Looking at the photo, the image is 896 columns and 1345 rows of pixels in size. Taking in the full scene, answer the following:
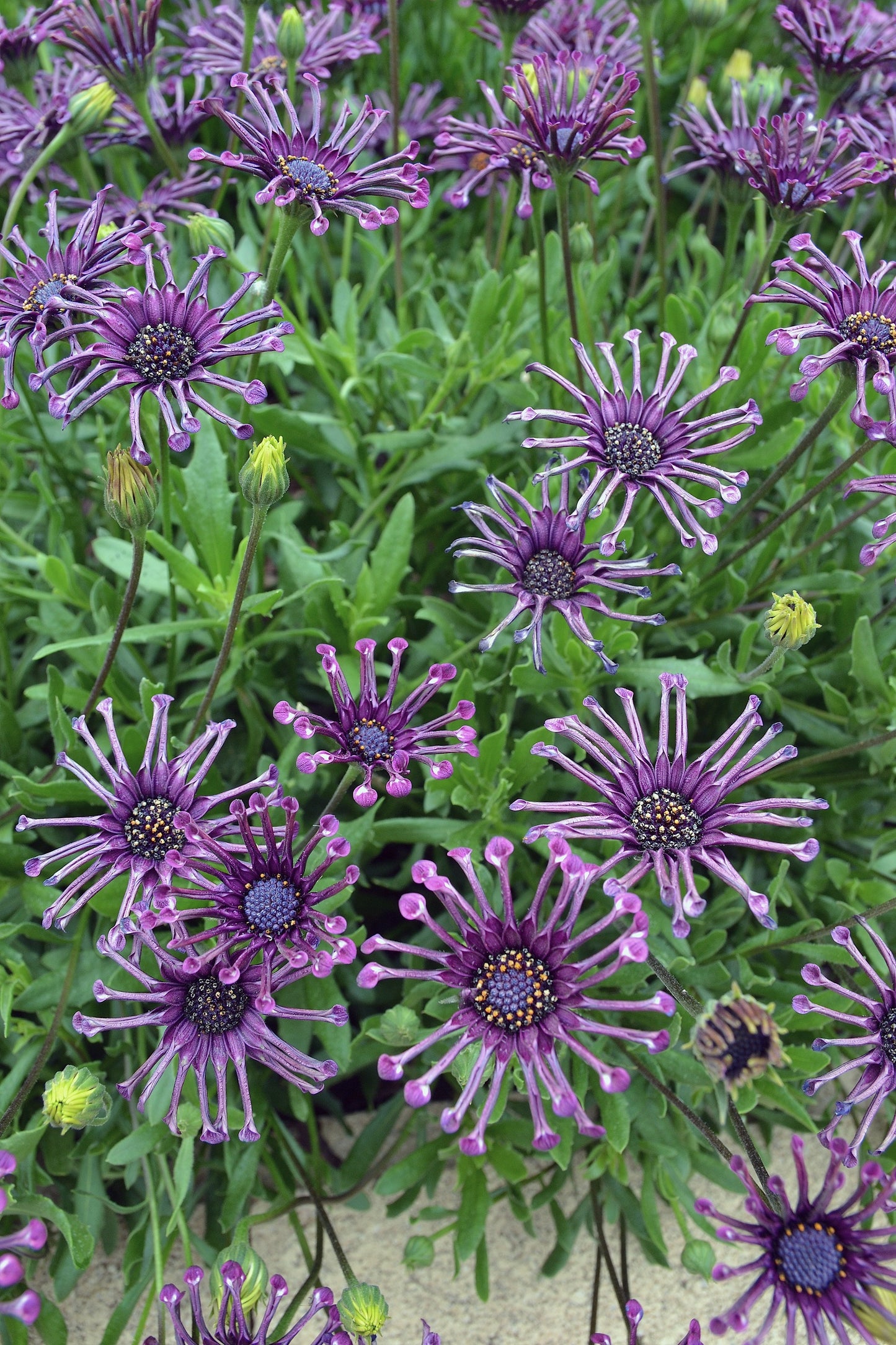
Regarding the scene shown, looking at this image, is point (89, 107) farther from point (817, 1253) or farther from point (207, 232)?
point (817, 1253)

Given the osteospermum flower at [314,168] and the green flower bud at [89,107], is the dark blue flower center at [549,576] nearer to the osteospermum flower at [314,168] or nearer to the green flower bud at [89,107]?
the osteospermum flower at [314,168]

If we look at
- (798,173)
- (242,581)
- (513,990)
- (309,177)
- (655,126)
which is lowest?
(513,990)

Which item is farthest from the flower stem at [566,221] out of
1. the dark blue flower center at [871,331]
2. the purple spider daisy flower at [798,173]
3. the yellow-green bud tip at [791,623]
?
the yellow-green bud tip at [791,623]

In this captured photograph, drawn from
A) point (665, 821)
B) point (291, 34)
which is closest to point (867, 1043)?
point (665, 821)

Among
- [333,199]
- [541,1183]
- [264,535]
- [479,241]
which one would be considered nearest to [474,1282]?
[541,1183]

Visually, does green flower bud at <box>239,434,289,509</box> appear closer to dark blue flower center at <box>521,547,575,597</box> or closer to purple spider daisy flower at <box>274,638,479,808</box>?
purple spider daisy flower at <box>274,638,479,808</box>

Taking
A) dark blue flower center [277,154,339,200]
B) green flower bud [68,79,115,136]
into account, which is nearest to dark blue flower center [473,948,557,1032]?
dark blue flower center [277,154,339,200]

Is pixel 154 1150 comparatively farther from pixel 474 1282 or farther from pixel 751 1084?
pixel 751 1084

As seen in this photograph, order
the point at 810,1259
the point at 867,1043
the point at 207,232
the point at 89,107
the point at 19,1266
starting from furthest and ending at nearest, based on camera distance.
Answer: the point at 89,107 → the point at 207,232 → the point at 867,1043 → the point at 810,1259 → the point at 19,1266
